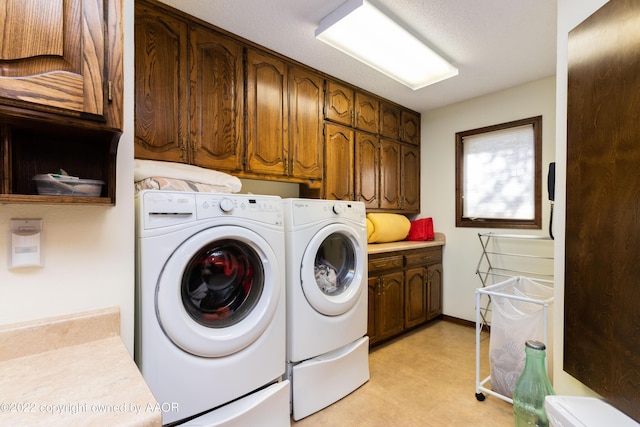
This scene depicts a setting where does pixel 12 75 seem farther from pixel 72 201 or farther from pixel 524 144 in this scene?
pixel 524 144

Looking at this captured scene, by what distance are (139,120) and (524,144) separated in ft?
10.4

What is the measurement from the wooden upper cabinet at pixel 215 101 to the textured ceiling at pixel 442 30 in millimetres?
137

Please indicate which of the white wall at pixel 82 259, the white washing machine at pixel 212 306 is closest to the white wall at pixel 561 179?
the white washing machine at pixel 212 306

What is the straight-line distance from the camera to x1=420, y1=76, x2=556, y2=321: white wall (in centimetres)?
265

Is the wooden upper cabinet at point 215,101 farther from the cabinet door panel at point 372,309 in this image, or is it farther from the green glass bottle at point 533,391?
the green glass bottle at point 533,391

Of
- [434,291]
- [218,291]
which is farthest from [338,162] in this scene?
[434,291]

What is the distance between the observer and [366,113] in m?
2.92

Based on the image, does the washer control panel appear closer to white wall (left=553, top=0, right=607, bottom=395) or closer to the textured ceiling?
the textured ceiling

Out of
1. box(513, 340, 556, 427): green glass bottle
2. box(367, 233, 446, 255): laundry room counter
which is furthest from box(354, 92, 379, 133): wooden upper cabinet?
box(513, 340, 556, 427): green glass bottle

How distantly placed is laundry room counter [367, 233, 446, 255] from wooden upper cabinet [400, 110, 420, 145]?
1140 mm

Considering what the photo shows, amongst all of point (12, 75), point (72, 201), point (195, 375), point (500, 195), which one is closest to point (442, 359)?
point (500, 195)

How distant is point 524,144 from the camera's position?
2.79m

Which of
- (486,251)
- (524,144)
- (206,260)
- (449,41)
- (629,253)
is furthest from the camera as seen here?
(486,251)

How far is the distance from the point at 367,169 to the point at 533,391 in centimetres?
207
